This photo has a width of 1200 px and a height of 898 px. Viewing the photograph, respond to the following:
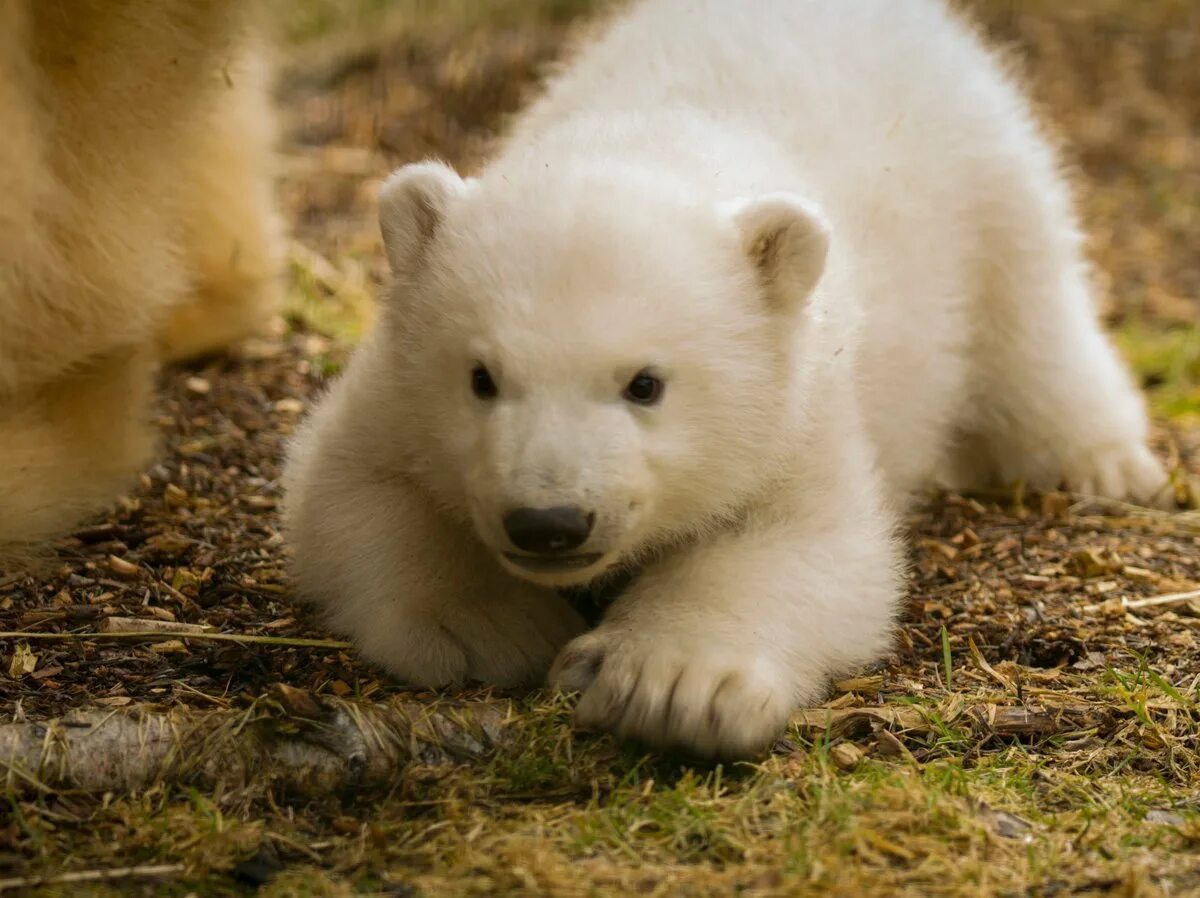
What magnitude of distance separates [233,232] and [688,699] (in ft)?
10.2

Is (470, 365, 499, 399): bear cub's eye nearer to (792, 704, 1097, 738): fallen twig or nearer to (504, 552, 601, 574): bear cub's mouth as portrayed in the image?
(504, 552, 601, 574): bear cub's mouth

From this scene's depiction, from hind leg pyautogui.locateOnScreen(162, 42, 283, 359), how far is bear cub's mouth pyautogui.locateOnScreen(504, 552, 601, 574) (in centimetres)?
252

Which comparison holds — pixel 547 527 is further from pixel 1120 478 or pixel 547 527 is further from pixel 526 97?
pixel 526 97

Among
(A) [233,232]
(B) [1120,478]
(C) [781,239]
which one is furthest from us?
(A) [233,232]

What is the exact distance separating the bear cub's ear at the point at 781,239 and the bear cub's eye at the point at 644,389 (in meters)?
0.43

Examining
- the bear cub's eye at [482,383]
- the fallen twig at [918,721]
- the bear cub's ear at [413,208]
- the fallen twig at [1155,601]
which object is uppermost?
the bear cub's ear at [413,208]

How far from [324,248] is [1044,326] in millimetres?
3398

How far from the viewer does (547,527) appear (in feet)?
10.1

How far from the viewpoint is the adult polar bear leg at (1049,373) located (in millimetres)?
4922

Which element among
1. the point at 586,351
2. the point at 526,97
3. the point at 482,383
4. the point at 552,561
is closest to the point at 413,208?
the point at 482,383

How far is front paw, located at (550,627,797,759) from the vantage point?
319cm

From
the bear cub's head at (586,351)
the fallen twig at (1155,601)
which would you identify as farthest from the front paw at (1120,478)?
the bear cub's head at (586,351)

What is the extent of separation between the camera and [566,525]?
3.07 meters

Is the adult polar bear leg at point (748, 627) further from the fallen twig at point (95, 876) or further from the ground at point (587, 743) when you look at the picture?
the fallen twig at point (95, 876)
